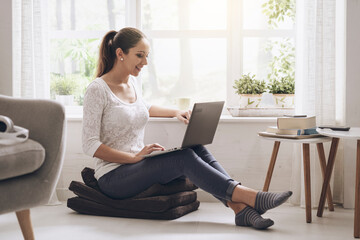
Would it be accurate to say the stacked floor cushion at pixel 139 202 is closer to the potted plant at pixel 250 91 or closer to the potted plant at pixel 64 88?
the potted plant at pixel 250 91

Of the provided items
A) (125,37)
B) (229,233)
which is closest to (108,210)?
(229,233)

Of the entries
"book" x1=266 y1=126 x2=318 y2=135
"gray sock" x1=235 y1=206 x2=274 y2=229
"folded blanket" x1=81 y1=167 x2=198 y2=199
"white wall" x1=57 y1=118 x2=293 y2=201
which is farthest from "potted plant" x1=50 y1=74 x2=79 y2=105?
"gray sock" x1=235 y1=206 x2=274 y2=229

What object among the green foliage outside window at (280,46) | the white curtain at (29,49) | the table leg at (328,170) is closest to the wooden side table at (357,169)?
the table leg at (328,170)

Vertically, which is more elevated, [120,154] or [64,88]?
[64,88]

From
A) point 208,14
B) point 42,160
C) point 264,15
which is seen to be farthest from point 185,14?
point 42,160

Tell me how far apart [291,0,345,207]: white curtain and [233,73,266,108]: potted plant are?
34cm

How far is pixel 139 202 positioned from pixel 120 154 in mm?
282

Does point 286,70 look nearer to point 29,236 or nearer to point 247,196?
point 247,196

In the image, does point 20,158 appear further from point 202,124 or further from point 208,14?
point 208,14

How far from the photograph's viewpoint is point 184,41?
3.49m

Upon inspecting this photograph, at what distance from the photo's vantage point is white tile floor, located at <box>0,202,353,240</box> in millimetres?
2289

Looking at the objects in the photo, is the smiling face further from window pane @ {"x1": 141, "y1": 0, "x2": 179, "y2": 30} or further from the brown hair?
window pane @ {"x1": 141, "y1": 0, "x2": 179, "y2": 30}

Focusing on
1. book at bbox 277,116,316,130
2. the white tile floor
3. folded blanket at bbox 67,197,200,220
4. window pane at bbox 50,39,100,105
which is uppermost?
window pane at bbox 50,39,100,105

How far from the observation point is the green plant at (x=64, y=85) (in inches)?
139
